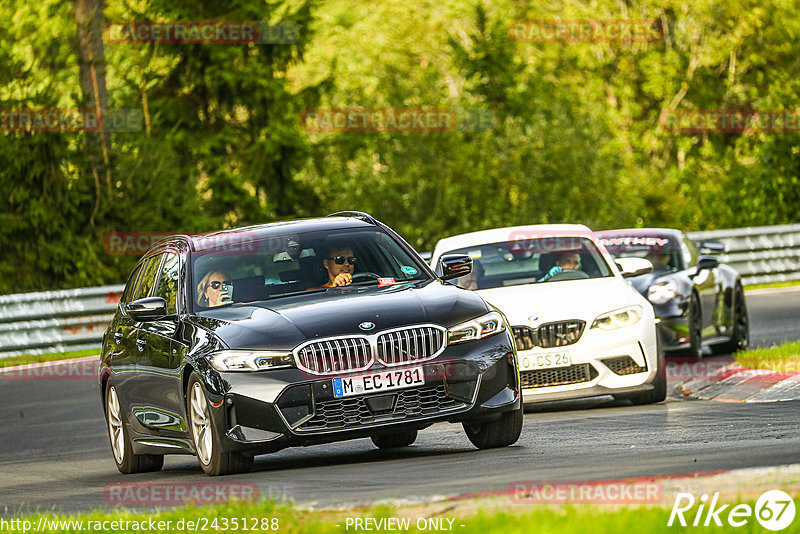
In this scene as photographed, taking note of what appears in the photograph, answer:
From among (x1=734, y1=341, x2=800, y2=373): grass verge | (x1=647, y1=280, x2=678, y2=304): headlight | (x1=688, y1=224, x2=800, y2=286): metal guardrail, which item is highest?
(x1=647, y1=280, x2=678, y2=304): headlight

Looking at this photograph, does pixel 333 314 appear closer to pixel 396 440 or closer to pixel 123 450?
pixel 396 440

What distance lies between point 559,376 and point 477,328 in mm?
3406

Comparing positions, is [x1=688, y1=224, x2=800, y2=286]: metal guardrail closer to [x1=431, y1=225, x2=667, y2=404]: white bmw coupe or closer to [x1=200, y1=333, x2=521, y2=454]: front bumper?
[x1=431, y1=225, x2=667, y2=404]: white bmw coupe

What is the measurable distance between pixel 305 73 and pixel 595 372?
51384 millimetres

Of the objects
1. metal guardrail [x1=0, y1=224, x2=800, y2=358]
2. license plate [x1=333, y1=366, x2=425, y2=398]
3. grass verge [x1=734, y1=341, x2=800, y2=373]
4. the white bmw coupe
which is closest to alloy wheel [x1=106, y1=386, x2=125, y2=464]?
the white bmw coupe

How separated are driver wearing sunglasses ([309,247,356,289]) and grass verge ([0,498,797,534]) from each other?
127 inches

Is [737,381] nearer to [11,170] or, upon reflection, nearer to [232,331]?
[232,331]

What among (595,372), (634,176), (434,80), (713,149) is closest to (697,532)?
(595,372)

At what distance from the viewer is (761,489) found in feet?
20.6

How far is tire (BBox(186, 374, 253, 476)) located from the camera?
9547 millimetres

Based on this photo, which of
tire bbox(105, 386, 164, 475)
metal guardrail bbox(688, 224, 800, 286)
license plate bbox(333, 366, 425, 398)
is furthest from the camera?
metal guardrail bbox(688, 224, 800, 286)

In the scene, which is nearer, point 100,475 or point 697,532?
point 697,532

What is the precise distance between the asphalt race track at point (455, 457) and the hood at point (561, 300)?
2.68 feet

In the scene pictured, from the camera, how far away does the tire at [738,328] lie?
18125 millimetres
